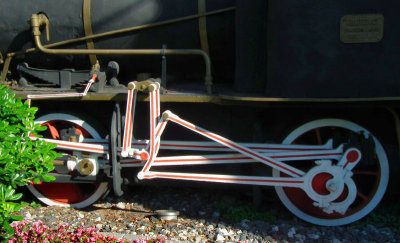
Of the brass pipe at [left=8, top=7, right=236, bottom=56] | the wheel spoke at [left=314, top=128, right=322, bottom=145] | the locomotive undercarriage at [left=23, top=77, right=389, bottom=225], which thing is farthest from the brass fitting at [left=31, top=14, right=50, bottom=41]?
the wheel spoke at [left=314, top=128, right=322, bottom=145]

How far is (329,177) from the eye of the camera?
3.47 m

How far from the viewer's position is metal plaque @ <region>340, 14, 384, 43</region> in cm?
304

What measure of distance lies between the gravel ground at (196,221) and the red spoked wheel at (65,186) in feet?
0.31

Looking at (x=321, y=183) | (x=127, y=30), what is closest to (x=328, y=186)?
(x=321, y=183)

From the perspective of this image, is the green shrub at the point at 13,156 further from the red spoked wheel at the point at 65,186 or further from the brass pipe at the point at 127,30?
the brass pipe at the point at 127,30

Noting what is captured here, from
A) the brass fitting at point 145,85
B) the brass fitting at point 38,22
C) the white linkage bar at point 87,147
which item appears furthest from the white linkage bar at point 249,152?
the brass fitting at point 38,22

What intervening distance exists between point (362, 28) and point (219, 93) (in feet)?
3.70

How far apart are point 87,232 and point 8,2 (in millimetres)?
2148

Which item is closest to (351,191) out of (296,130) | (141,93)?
(296,130)

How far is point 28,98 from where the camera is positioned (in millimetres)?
3678

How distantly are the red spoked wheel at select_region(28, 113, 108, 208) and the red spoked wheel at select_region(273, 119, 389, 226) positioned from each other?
1.59 m

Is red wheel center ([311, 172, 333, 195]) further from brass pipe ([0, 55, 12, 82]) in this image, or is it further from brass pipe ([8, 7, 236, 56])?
brass pipe ([0, 55, 12, 82])

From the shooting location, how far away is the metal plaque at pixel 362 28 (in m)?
A: 3.04

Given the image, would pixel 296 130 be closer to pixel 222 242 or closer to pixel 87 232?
pixel 222 242
